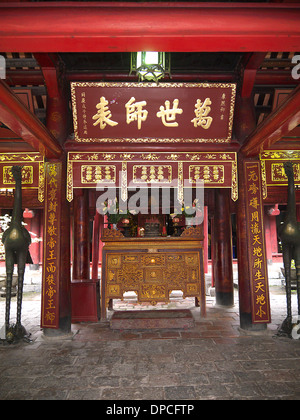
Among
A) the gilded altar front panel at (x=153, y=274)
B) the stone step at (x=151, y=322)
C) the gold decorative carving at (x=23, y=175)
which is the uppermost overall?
the gold decorative carving at (x=23, y=175)

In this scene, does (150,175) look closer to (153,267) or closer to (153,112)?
(153,112)

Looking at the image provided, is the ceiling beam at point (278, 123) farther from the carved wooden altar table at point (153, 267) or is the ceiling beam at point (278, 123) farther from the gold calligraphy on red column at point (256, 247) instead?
the carved wooden altar table at point (153, 267)

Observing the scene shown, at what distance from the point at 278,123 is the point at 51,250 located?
3.70m

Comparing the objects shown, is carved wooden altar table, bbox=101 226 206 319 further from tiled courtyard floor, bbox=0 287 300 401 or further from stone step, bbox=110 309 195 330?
tiled courtyard floor, bbox=0 287 300 401

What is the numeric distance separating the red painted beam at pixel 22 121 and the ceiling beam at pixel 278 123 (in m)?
2.68

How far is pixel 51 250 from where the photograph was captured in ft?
14.7

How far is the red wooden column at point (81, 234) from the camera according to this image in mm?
6828

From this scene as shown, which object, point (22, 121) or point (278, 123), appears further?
point (278, 123)

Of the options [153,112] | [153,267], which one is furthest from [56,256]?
[153,112]

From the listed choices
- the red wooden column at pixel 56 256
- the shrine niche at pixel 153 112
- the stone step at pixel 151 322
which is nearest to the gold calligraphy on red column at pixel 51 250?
the red wooden column at pixel 56 256

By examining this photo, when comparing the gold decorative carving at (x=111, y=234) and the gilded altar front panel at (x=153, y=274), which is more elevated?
the gold decorative carving at (x=111, y=234)

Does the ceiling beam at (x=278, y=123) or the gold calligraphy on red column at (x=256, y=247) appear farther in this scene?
the gold calligraphy on red column at (x=256, y=247)

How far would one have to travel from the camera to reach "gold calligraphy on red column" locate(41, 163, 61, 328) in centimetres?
438
